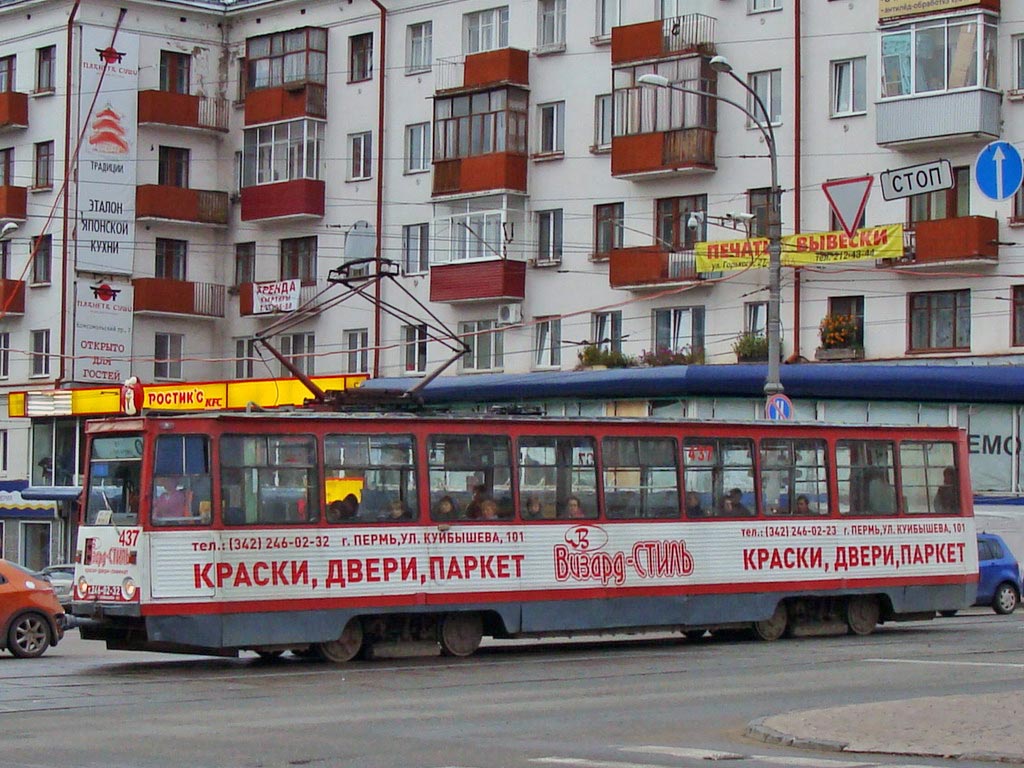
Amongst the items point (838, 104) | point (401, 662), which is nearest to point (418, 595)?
point (401, 662)

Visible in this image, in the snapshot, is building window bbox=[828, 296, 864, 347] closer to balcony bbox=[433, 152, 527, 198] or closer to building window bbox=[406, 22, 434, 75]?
balcony bbox=[433, 152, 527, 198]

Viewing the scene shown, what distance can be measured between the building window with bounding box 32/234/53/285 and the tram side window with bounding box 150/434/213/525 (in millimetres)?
37181

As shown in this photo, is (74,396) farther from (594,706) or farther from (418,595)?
(594,706)

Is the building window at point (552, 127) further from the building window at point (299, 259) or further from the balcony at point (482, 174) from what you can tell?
the building window at point (299, 259)

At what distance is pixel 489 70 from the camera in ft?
162

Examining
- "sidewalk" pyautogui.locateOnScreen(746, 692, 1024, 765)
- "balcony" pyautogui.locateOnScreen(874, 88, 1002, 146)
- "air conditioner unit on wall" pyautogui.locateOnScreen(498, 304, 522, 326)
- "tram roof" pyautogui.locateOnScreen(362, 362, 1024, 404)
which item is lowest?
"sidewalk" pyautogui.locateOnScreen(746, 692, 1024, 765)

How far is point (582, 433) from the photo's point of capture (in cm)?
2298

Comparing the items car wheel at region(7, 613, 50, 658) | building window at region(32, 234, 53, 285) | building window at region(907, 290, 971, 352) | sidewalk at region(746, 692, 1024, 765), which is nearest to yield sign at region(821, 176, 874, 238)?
building window at region(907, 290, 971, 352)

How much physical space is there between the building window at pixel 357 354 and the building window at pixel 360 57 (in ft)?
23.8

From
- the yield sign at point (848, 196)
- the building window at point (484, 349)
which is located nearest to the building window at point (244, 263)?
the building window at point (484, 349)

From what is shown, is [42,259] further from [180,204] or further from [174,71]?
[174,71]

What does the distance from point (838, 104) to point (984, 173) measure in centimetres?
2179

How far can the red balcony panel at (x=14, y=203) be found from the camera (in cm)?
5694

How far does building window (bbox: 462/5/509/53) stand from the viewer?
165ft
